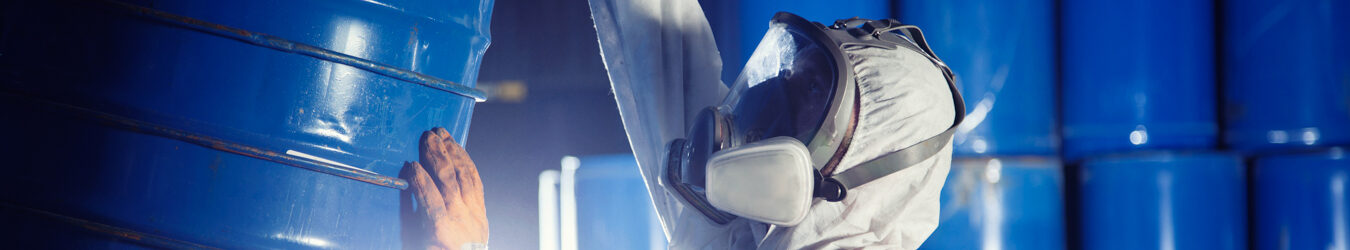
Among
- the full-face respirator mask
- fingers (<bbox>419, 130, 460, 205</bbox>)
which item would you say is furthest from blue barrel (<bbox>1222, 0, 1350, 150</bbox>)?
fingers (<bbox>419, 130, 460, 205</bbox>)

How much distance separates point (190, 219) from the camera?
86cm

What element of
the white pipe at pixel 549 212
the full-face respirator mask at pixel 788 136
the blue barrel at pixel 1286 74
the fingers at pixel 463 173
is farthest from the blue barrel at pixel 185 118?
the blue barrel at pixel 1286 74

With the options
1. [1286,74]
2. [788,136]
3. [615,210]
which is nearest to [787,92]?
[788,136]

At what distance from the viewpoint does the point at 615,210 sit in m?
1.69

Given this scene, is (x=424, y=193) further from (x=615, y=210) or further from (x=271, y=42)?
(x=615, y=210)

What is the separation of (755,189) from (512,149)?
122 centimetres

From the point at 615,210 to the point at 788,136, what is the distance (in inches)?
27.4

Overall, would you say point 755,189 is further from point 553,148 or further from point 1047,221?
point 553,148

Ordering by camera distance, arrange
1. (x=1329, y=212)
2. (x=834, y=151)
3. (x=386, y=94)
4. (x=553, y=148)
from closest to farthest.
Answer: (x=386, y=94)
(x=834, y=151)
(x=1329, y=212)
(x=553, y=148)

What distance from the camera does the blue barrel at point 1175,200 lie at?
158cm

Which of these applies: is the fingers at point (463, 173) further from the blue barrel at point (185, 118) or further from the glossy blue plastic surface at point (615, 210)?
the glossy blue plastic surface at point (615, 210)

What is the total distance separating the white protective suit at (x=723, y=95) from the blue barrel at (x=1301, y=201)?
0.77m

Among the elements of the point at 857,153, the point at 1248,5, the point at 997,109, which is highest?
the point at 1248,5

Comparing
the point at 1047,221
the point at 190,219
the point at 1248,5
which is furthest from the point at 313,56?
the point at 1248,5
